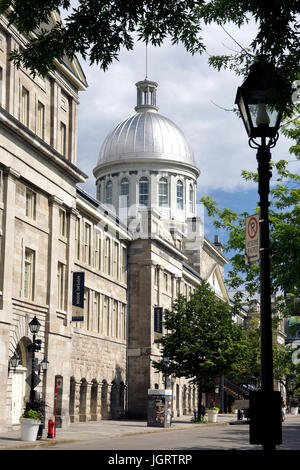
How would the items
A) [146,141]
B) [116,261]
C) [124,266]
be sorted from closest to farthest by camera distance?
1. [116,261]
2. [124,266]
3. [146,141]

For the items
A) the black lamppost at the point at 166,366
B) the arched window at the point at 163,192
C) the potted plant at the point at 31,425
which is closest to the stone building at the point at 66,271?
the potted plant at the point at 31,425

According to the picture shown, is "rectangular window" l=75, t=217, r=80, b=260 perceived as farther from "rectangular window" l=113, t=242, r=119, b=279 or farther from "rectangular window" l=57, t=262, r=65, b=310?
"rectangular window" l=113, t=242, r=119, b=279

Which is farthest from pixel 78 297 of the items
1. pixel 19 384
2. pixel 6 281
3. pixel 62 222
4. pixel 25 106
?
pixel 25 106

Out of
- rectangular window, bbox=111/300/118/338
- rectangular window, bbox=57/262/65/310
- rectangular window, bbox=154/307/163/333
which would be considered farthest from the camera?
rectangular window, bbox=154/307/163/333

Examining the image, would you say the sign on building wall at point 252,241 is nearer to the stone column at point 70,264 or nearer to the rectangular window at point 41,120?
the rectangular window at point 41,120

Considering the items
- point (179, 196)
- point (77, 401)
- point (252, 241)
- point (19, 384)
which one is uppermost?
point (179, 196)

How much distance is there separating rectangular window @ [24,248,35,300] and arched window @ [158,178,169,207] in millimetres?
58857

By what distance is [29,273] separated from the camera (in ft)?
124

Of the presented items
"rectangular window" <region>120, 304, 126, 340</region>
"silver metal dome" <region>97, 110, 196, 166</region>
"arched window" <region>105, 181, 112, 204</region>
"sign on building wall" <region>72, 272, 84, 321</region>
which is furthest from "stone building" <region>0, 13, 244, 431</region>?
"arched window" <region>105, 181, 112, 204</region>

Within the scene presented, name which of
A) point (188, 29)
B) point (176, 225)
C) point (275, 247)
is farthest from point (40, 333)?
point (176, 225)

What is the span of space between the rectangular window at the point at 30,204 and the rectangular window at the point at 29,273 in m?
1.79

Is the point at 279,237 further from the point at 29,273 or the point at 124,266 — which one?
the point at 124,266

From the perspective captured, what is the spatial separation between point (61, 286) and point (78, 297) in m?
2.43

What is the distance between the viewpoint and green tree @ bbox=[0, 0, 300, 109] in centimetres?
1038
